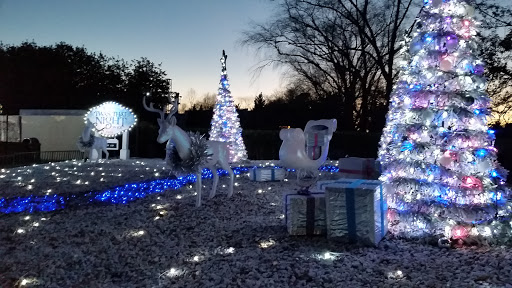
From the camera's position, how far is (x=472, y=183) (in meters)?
5.73

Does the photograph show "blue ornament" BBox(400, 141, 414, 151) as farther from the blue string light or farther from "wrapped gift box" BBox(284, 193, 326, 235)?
the blue string light

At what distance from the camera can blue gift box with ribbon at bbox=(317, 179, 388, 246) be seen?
5.30 m

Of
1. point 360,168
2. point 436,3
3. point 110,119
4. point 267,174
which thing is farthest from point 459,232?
point 110,119

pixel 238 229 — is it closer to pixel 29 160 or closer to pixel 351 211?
pixel 351 211

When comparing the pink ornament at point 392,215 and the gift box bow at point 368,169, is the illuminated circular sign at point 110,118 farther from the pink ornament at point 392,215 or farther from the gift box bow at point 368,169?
the pink ornament at point 392,215

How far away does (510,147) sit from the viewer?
47.1 feet

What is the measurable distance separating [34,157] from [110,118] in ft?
12.9

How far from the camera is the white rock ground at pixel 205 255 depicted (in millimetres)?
4367

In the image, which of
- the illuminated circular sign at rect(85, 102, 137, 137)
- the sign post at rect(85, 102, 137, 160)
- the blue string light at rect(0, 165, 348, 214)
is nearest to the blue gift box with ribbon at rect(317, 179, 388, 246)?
the blue string light at rect(0, 165, 348, 214)

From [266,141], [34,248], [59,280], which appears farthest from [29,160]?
[59,280]

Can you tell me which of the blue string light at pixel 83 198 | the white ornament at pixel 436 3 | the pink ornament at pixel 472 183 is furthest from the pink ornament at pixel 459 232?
the blue string light at pixel 83 198

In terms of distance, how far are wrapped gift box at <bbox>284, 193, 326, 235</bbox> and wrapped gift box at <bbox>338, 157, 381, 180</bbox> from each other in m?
5.55

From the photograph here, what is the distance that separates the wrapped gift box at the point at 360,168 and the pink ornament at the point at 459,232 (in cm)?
529

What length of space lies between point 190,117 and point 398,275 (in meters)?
24.5
